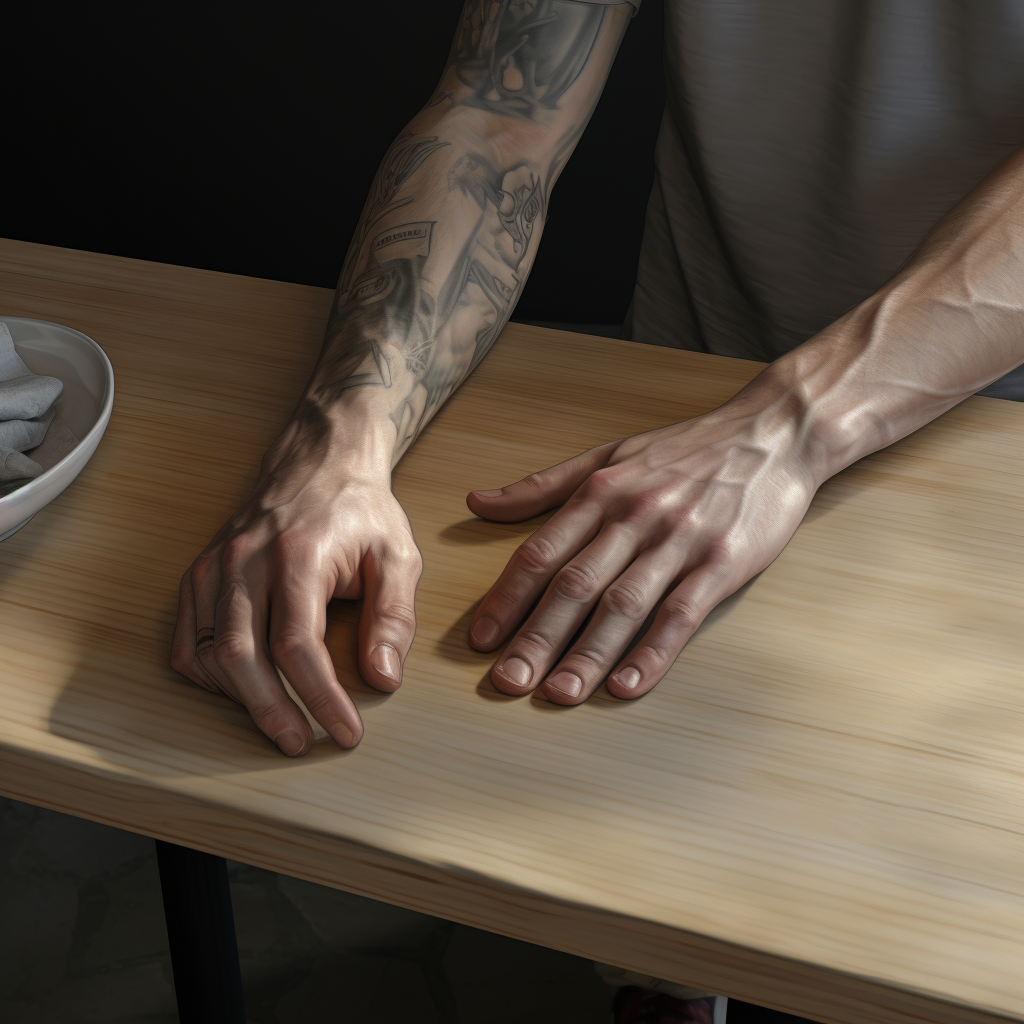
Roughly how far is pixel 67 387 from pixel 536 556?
377 mm

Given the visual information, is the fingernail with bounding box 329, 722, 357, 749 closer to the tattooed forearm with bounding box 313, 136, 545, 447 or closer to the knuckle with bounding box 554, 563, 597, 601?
the knuckle with bounding box 554, 563, 597, 601

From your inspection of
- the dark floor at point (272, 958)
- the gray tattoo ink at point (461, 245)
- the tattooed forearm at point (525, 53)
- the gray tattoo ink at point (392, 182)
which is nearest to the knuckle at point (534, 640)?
the gray tattoo ink at point (461, 245)

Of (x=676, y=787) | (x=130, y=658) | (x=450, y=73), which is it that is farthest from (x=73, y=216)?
(x=676, y=787)

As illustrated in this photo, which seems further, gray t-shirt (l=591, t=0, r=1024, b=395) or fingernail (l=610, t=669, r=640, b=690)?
gray t-shirt (l=591, t=0, r=1024, b=395)

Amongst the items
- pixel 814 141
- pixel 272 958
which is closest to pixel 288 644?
pixel 814 141

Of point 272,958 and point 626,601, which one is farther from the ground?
point 626,601

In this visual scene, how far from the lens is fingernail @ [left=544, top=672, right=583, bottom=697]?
0.52m

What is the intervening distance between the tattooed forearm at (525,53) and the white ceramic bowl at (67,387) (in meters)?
0.42

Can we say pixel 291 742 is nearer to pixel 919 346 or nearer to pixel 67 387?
pixel 67 387

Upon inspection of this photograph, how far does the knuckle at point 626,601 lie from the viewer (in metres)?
0.56

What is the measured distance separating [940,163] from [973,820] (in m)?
0.69

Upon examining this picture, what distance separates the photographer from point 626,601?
0.56m

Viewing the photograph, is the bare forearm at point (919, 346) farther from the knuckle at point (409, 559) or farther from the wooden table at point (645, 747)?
the knuckle at point (409, 559)

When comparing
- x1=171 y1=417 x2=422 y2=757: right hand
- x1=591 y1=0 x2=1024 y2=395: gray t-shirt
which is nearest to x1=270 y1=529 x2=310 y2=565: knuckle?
x1=171 y1=417 x2=422 y2=757: right hand
